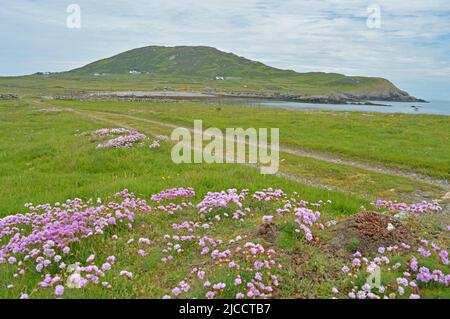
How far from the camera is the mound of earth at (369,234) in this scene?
706 cm

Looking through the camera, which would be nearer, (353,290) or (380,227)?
(353,290)

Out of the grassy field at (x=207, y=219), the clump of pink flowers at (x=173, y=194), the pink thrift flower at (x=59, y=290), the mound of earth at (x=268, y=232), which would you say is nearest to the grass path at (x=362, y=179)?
the grassy field at (x=207, y=219)

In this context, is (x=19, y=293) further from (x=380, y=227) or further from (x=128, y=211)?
(x=380, y=227)

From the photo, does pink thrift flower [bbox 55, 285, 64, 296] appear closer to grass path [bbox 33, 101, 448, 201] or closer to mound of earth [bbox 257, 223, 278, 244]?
mound of earth [bbox 257, 223, 278, 244]

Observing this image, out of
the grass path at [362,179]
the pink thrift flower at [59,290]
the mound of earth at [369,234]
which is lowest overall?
the grass path at [362,179]

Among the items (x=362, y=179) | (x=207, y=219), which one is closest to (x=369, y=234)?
(x=207, y=219)

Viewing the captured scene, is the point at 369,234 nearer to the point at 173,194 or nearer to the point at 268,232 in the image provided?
the point at 268,232

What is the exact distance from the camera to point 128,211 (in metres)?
8.81

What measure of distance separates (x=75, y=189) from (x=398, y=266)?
10.3 metres

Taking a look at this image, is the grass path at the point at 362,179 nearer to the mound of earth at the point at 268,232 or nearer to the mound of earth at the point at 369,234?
the mound of earth at the point at 369,234

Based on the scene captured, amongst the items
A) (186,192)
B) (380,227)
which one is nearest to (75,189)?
(186,192)

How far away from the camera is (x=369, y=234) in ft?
23.7

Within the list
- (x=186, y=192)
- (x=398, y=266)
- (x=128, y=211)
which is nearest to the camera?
(x=398, y=266)

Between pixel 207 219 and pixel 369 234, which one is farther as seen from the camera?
pixel 207 219
